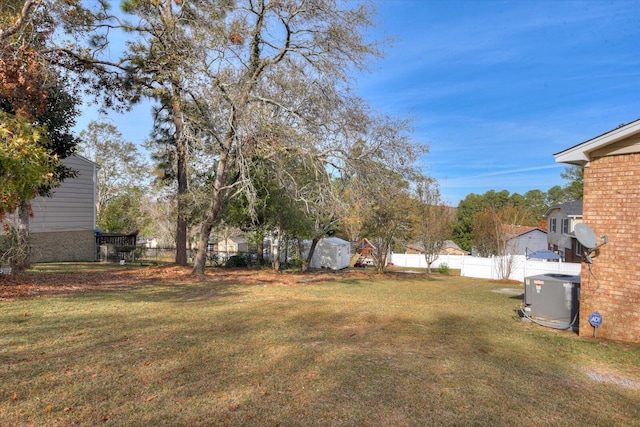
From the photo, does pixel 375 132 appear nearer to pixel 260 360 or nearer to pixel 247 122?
Result: pixel 247 122

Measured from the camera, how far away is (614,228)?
6609 millimetres

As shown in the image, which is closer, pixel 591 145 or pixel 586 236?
pixel 586 236

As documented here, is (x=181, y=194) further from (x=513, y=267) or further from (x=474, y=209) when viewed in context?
(x=474, y=209)

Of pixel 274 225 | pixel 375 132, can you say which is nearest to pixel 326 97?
pixel 375 132

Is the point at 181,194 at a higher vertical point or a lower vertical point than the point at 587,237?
higher

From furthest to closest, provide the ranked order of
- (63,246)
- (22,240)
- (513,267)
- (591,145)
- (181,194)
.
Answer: (513,267)
(63,246)
(181,194)
(22,240)
(591,145)

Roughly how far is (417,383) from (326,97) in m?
10.7

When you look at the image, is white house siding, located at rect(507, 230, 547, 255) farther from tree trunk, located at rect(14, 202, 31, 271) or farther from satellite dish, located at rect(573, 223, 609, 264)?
tree trunk, located at rect(14, 202, 31, 271)

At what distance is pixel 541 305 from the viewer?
7965mm

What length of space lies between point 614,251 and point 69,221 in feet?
72.2

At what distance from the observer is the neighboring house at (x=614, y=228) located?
6391mm

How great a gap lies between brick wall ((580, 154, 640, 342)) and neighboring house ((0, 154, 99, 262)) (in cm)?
2011

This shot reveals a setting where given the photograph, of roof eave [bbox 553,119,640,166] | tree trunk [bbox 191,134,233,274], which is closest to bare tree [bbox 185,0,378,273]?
tree trunk [bbox 191,134,233,274]

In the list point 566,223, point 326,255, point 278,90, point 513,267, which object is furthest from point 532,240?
point 278,90
